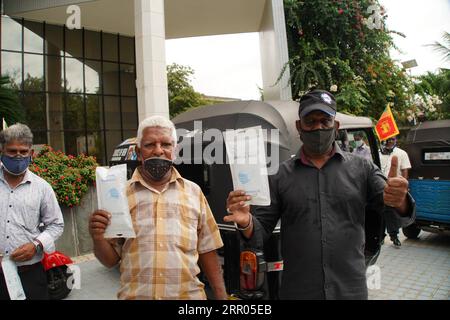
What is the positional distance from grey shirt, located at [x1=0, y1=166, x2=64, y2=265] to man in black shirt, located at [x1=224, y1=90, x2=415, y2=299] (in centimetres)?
155

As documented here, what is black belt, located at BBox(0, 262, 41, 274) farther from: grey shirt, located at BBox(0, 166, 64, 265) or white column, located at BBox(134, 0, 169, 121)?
white column, located at BBox(134, 0, 169, 121)

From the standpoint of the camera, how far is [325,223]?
6.87 feet

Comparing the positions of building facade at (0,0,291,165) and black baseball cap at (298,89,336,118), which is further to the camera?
building facade at (0,0,291,165)

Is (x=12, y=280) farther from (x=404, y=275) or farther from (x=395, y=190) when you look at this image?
(x=404, y=275)

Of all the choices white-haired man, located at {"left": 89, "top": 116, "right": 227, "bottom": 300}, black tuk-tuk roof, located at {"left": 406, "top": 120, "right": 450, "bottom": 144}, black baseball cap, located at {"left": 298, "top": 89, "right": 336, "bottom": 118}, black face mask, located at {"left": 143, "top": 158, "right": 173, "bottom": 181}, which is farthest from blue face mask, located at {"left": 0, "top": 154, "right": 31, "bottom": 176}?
black tuk-tuk roof, located at {"left": 406, "top": 120, "right": 450, "bottom": 144}

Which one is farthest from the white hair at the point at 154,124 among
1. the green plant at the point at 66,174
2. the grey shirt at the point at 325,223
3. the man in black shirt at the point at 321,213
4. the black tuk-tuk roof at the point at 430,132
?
the black tuk-tuk roof at the point at 430,132

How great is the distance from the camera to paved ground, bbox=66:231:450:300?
4.77 m

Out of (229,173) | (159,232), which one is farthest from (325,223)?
(229,173)

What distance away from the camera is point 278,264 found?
3.22 metres

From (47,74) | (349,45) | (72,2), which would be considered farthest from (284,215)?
(47,74)

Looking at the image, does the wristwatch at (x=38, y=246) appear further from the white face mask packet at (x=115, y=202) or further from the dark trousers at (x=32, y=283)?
the white face mask packet at (x=115, y=202)

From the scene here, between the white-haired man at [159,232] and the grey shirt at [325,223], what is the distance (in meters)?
0.36

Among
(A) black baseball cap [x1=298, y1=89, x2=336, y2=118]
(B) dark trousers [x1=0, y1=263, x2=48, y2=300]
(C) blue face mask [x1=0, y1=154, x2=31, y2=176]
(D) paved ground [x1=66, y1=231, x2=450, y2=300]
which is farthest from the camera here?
(D) paved ground [x1=66, y1=231, x2=450, y2=300]

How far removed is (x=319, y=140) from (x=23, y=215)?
2063mm
